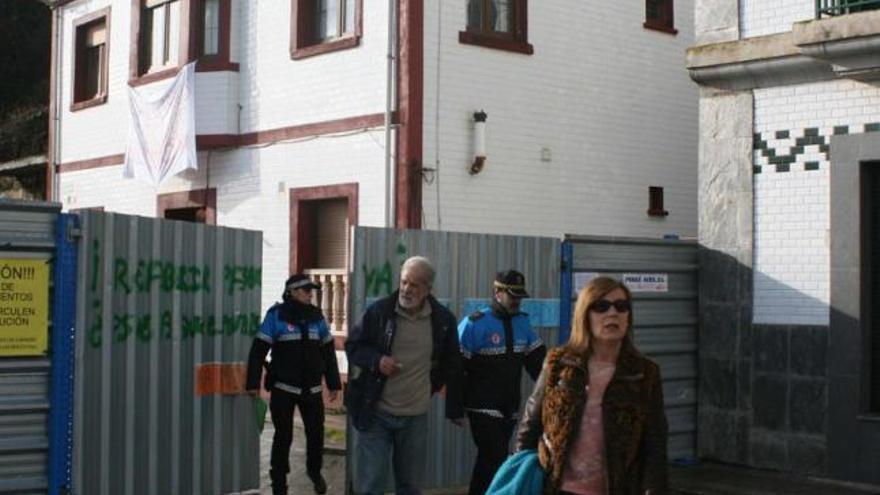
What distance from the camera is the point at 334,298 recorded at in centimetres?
1650

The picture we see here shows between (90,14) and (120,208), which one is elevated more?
(90,14)

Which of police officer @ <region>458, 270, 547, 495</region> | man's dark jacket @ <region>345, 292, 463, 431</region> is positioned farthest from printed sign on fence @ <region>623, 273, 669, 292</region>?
man's dark jacket @ <region>345, 292, 463, 431</region>

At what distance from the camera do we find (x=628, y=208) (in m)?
18.1

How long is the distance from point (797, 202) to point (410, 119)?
17.8ft

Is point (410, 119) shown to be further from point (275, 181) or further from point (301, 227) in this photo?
point (275, 181)

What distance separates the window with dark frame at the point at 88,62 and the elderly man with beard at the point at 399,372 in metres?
14.9

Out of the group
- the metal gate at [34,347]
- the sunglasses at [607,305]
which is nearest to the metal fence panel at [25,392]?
the metal gate at [34,347]

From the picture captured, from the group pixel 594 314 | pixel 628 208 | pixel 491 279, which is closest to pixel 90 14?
pixel 628 208

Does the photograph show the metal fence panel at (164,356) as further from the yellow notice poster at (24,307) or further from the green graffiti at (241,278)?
the yellow notice poster at (24,307)

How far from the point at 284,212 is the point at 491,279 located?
708 centimetres

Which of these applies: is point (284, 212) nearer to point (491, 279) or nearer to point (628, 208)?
point (628, 208)

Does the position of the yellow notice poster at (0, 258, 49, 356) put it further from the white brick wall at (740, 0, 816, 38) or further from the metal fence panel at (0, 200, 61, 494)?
the white brick wall at (740, 0, 816, 38)

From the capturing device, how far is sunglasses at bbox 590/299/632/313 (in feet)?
17.5

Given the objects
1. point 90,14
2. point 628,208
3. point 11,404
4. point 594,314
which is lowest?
point 11,404
